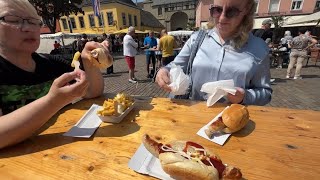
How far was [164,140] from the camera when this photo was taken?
1146mm

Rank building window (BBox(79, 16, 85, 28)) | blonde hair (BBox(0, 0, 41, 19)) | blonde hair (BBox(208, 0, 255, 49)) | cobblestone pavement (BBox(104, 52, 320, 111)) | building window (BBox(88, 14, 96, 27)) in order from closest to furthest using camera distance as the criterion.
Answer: blonde hair (BBox(0, 0, 41, 19)) < blonde hair (BBox(208, 0, 255, 49)) < cobblestone pavement (BBox(104, 52, 320, 111)) < building window (BBox(88, 14, 96, 27)) < building window (BBox(79, 16, 85, 28))

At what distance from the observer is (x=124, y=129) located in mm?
1290

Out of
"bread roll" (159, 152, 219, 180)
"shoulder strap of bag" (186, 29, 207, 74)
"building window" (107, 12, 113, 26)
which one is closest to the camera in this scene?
"bread roll" (159, 152, 219, 180)

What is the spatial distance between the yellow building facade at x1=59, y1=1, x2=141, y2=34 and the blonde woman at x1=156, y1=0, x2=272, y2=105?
34.0 metres

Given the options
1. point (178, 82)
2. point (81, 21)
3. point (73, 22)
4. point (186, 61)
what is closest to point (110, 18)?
point (81, 21)

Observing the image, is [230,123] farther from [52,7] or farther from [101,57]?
[52,7]

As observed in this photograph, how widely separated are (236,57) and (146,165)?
1313 mm

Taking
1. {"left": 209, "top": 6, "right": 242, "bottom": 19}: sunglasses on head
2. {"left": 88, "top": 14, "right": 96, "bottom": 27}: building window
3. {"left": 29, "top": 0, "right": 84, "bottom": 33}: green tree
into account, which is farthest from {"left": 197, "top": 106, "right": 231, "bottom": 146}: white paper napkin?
{"left": 88, "top": 14, "right": 96, "bottom": 27}: building window

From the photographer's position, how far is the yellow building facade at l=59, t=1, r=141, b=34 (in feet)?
111

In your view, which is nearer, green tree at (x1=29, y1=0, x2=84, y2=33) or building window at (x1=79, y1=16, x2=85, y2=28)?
green tree at (x1=29, y1=0, x2=84, y2=33)

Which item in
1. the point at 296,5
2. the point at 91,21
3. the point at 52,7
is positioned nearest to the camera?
the point at 52,7

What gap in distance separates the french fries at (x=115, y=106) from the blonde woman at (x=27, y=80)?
0.17m

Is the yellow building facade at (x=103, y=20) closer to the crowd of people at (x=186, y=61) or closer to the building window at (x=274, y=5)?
the building window at (x=274, y=5)

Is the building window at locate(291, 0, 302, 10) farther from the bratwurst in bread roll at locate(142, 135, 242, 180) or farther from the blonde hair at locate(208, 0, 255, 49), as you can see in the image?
the bratwurst in bread roll at locate(142, 135, 242, 180)
